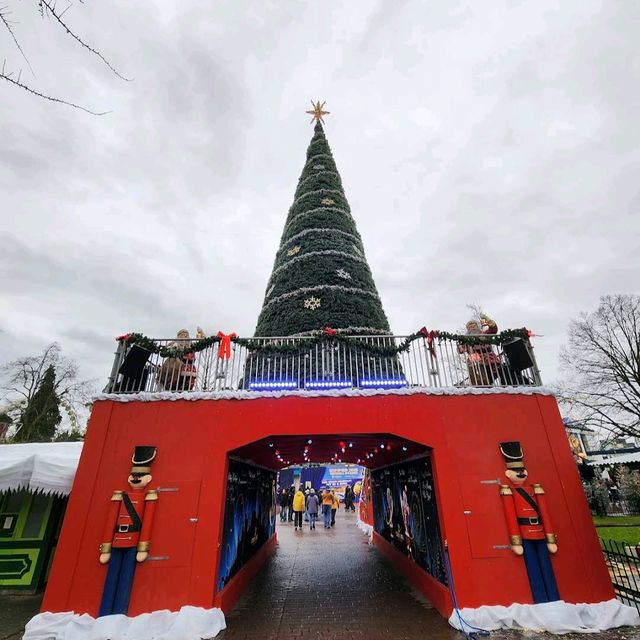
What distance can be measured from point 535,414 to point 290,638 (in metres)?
5.92

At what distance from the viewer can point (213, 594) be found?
541 centimetres

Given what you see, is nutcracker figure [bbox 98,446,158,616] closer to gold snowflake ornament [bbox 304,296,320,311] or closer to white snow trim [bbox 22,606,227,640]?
white snow trim [bbox 22,606,227,640]

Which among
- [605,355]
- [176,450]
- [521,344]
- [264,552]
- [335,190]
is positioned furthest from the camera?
[605,355]

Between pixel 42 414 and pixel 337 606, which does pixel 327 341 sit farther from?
pixel 42 414

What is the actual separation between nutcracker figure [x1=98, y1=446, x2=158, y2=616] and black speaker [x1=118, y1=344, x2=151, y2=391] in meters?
1.62

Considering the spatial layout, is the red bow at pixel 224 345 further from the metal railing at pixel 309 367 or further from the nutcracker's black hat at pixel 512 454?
the nutcracker's black hat at pixel 512 454

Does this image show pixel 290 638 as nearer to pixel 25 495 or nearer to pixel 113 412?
pixel 113 412

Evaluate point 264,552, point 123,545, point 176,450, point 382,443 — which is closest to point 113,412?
point 176,450

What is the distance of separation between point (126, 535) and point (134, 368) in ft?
9.89

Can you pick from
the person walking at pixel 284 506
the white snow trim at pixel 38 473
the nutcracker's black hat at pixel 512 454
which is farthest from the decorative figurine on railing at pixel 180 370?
the person walking at pixel 284 506

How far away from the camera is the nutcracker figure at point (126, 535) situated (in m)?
5.28

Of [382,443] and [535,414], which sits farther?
[382,443]

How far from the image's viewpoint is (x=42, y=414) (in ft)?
78.9

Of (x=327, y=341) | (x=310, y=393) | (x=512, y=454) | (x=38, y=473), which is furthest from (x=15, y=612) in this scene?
(x=512, y=454)
